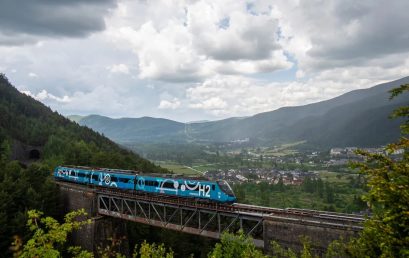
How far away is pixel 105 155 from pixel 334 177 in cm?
15237

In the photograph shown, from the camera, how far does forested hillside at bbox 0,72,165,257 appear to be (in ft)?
138

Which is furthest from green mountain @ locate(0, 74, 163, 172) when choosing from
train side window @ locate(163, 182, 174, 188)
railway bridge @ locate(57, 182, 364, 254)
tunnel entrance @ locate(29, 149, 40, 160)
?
train side window @ locate(163, 182, 174, 188)

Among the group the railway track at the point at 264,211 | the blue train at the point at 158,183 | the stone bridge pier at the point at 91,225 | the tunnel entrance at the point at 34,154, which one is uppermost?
the tunnel entrance at the point at 34,154

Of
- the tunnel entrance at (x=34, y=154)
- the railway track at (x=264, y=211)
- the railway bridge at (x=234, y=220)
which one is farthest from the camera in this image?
the tunnel entrance at (x=34, y=154)

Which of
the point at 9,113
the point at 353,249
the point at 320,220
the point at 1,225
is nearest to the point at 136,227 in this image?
the point at 1,225

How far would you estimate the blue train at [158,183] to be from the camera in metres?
34.3

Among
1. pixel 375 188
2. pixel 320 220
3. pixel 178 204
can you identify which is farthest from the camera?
pixel 178 204

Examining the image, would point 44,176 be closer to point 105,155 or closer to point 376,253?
point 105,155

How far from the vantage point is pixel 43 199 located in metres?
48.3

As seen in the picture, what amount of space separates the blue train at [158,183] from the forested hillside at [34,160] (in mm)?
5518

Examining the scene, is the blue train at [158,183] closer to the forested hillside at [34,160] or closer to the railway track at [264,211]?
the railway track at [264,211]

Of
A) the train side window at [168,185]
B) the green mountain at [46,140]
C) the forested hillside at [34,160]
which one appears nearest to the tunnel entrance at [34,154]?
the green mountain at [46,140]

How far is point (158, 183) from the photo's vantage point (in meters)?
40.7

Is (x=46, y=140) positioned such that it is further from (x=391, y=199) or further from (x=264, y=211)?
(x=391, y=199)
